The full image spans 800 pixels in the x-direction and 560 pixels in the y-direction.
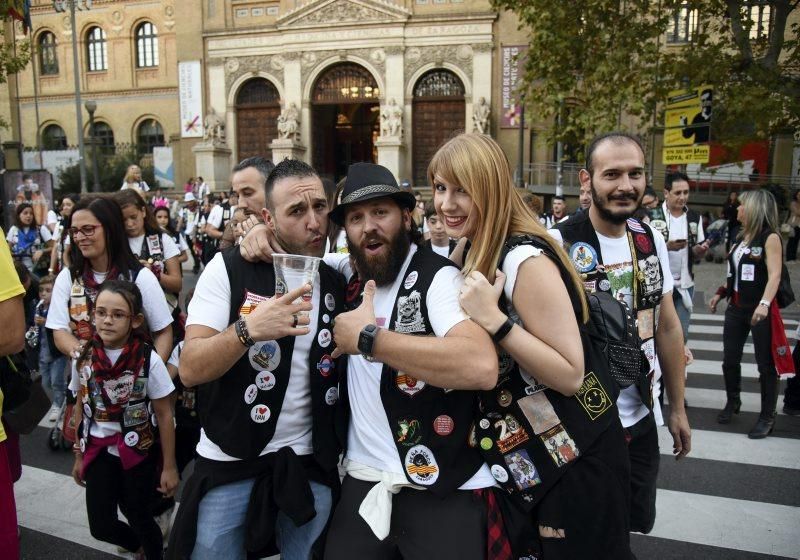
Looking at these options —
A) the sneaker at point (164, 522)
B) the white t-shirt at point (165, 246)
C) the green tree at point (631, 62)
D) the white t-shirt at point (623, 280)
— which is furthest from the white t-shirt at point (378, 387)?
the green tree at point (631, 62)

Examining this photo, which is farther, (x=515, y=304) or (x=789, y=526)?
(x=789, y=526)

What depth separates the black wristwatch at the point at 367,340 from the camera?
2.05 metres

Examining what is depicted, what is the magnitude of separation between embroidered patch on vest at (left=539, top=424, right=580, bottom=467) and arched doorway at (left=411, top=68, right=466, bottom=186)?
85.1 ft

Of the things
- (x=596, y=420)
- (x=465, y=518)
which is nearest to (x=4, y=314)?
(x=465, y=518)

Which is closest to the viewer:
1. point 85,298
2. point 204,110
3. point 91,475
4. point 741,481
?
point 91,475

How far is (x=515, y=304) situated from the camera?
215 centimetres

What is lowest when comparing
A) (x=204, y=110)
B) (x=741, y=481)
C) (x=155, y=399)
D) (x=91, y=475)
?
(x=741, y=481)

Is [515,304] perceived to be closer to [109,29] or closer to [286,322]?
[286,322]

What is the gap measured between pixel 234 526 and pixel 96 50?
42470 millimetres

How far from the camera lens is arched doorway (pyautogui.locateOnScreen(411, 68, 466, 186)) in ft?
90.7

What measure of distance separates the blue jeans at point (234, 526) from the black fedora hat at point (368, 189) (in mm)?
1175

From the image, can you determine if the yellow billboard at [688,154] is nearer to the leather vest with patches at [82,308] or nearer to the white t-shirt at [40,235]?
the leather vest with patches at [82,308]

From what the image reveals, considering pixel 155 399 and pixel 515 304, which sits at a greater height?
pixel 515 304

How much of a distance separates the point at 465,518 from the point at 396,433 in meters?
0.40
